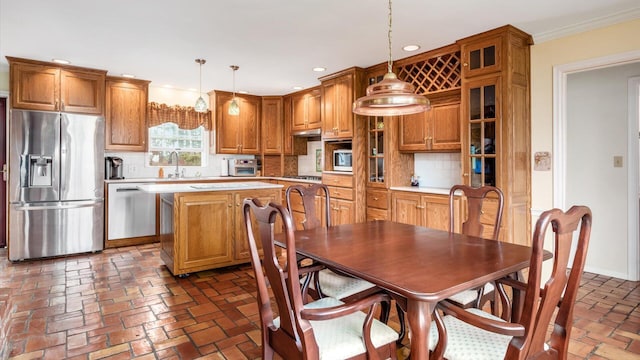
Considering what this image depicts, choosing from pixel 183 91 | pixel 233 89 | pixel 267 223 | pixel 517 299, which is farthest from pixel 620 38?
pixel 183 91

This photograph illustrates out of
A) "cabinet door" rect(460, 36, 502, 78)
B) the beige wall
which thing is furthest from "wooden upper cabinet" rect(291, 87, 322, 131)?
the beige wall

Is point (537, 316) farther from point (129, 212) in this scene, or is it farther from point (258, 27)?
point (129, 212)

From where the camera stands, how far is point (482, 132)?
11.2 ft

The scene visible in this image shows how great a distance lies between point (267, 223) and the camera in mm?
1375

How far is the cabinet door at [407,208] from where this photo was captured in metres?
3.92

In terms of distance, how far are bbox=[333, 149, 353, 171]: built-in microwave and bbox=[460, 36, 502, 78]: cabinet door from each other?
1758 mm

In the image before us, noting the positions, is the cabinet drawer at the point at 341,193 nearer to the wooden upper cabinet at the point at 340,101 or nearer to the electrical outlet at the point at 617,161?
the wooden upper cabinet at the point at 340,101

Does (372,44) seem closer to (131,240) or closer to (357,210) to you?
(357,210)

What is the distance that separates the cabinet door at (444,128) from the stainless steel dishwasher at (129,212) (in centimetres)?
386

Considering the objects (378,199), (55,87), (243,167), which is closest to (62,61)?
(55,87)

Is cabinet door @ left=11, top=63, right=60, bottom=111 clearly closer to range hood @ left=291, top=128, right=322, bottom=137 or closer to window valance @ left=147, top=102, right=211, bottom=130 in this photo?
window valance @ left=147, top=102, right=211, bottom=130

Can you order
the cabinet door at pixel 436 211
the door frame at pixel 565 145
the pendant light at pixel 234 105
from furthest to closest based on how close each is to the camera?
the pendant light at pixel 234 105, the cabinet door at pixel 436 211, the door frame at pixel 565 145

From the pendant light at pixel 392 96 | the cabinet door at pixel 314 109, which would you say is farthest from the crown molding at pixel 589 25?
the cabinet door at pixel 314 109

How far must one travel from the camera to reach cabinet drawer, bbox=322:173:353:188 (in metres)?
4.71
